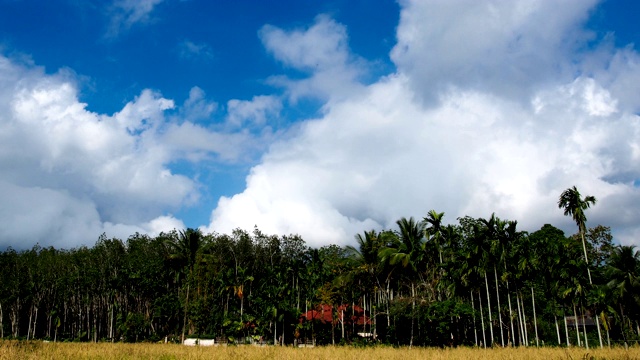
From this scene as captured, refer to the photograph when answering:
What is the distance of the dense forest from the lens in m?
41.6

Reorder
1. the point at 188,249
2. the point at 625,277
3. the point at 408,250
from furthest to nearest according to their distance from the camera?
1. the point at 188,249
2. the point at 408,250
3. the point at 625,277

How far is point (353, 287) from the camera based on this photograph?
4991 cm

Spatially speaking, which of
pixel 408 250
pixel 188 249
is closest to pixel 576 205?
pixel 408 250

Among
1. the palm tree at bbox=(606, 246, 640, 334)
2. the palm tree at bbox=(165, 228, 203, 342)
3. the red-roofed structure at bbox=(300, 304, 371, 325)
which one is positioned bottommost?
the red-roofed structure at bbox=(300, 304, 371, 325)

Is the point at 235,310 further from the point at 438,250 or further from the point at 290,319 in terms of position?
the point at 438,250

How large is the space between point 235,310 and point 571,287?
3679cm

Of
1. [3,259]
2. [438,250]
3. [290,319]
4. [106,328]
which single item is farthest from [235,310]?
[3,259]

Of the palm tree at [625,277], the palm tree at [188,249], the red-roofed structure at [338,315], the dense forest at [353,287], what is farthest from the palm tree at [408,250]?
the palm tree at [188,249]

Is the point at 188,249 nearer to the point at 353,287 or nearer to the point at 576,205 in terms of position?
the point at 353,287

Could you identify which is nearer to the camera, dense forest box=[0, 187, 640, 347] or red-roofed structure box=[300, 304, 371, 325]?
dense forest box=[0, 187, 640, 347]

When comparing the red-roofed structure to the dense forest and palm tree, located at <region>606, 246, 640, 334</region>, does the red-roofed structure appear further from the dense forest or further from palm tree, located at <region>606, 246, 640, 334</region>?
palm tree, located at <region>606, 246, 640, 334</region>

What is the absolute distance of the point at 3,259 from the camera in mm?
61500

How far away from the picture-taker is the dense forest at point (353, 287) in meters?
41.6

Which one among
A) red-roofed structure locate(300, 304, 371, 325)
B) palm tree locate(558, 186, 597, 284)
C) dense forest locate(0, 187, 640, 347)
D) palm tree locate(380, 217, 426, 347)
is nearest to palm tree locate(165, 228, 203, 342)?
dense forest locate(0, 187, 640, 347)
